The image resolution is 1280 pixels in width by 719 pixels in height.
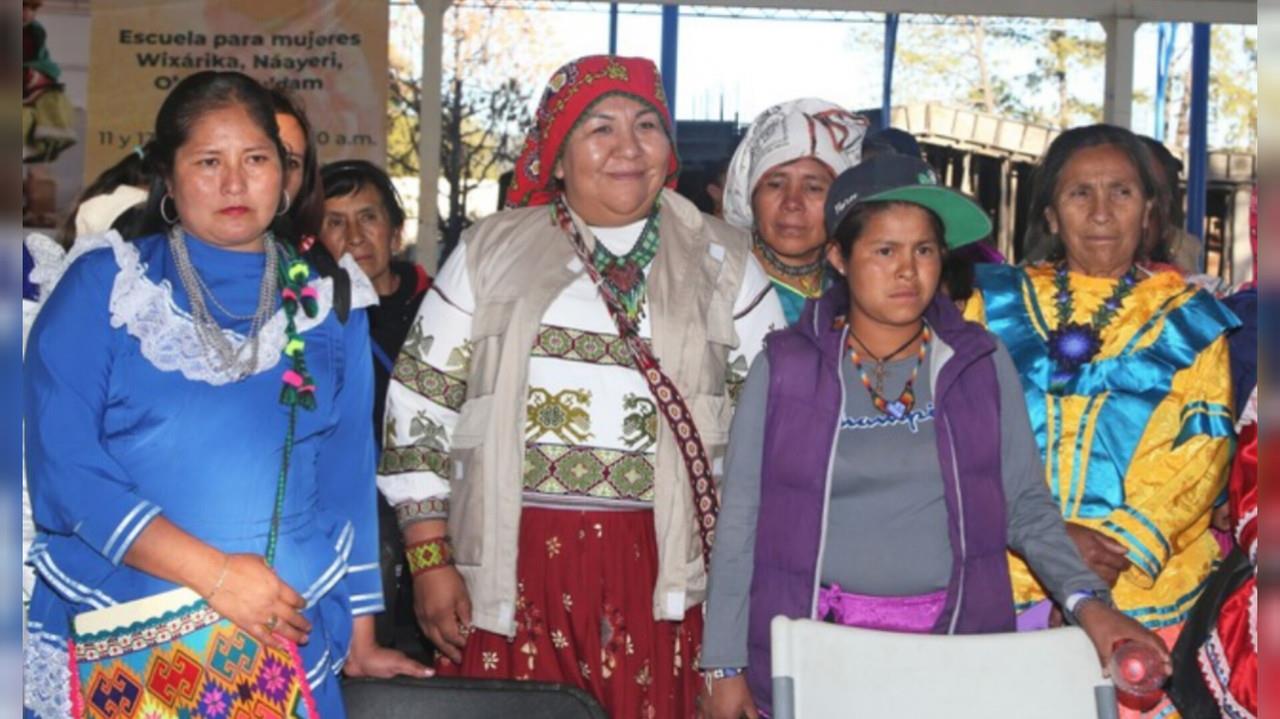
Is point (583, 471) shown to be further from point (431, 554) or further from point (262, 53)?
point (262, 53)

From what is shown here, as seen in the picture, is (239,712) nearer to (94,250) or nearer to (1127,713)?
(94,250)

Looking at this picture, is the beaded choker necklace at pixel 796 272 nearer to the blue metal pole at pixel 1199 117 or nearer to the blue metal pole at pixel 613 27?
the blue metal pole at pixel 613 27

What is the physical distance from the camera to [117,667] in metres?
2.22

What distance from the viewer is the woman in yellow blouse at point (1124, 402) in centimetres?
294

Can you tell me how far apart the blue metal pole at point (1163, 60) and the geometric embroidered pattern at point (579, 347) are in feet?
20.3

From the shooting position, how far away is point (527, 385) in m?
2.87

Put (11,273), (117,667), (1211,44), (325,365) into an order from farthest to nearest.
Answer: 1. (1211,44)
2. (325,365)
3. (117,667)
4. (11,273)

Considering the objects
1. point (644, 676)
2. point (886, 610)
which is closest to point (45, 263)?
point (644, 676)

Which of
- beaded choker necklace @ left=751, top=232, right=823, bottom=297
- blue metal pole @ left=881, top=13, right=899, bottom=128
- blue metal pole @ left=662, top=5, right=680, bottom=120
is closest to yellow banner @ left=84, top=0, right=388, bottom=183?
blue metal pole @ left=662, top=5, right=680, bottom=120

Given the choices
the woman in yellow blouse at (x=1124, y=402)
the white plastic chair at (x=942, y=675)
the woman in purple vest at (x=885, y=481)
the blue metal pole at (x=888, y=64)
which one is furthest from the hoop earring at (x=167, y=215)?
the blue metal pole at (x=888, y=64)

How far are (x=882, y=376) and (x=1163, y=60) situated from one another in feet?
20.5

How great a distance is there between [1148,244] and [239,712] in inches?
82.5

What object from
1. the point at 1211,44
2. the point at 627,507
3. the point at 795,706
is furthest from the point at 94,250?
the point at 1211,44

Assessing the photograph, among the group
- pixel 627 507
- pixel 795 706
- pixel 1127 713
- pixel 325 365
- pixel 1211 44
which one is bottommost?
pixel 1127 713
